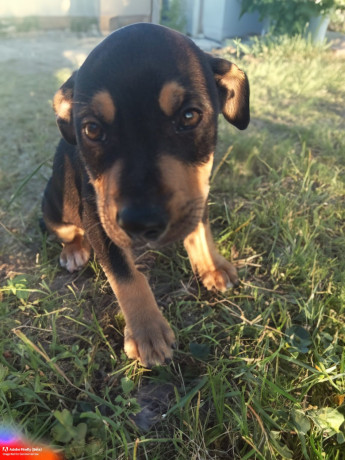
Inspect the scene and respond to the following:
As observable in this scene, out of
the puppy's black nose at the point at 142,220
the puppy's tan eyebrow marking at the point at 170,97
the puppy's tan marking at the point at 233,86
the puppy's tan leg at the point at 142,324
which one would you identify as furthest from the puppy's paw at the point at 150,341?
the puppy's tan marking at the point at 233,86

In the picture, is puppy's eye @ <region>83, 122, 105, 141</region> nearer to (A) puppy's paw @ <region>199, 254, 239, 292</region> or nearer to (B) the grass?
(B) the grass

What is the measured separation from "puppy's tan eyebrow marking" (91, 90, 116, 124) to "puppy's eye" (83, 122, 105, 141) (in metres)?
0.09

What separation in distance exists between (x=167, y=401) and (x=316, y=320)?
3.25ft

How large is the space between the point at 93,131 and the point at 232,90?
963 millimetres

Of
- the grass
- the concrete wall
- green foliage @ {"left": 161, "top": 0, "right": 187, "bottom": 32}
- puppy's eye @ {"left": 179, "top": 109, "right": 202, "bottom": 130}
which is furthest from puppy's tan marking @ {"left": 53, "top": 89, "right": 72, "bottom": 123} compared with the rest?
green foliage @ {"left": 161, "top": 0, "right": 187, "bottom": 32}

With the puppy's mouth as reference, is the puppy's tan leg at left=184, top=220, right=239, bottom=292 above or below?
below

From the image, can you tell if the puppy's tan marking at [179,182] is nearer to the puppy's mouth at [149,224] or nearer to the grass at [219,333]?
the puppy's mouth at [149,224]

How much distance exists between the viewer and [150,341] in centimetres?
207

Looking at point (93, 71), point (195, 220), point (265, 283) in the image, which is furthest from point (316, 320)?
point (93, 71)

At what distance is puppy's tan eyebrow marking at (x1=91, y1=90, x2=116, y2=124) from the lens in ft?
5.92

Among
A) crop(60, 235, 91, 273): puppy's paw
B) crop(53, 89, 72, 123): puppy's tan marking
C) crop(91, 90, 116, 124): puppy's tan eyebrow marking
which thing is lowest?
crop(60, 235, 91, 273): puppy's paw

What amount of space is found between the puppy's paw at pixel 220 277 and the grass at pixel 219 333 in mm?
68

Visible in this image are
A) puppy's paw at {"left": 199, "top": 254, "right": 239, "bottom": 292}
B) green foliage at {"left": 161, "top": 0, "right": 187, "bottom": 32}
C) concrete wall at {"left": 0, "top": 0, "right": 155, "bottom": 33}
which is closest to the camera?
puppy's paw at {"left": 199, "top": 254, "right": 239, "bottom": 292}

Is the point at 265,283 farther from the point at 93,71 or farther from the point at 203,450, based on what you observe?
the point at 93,71
